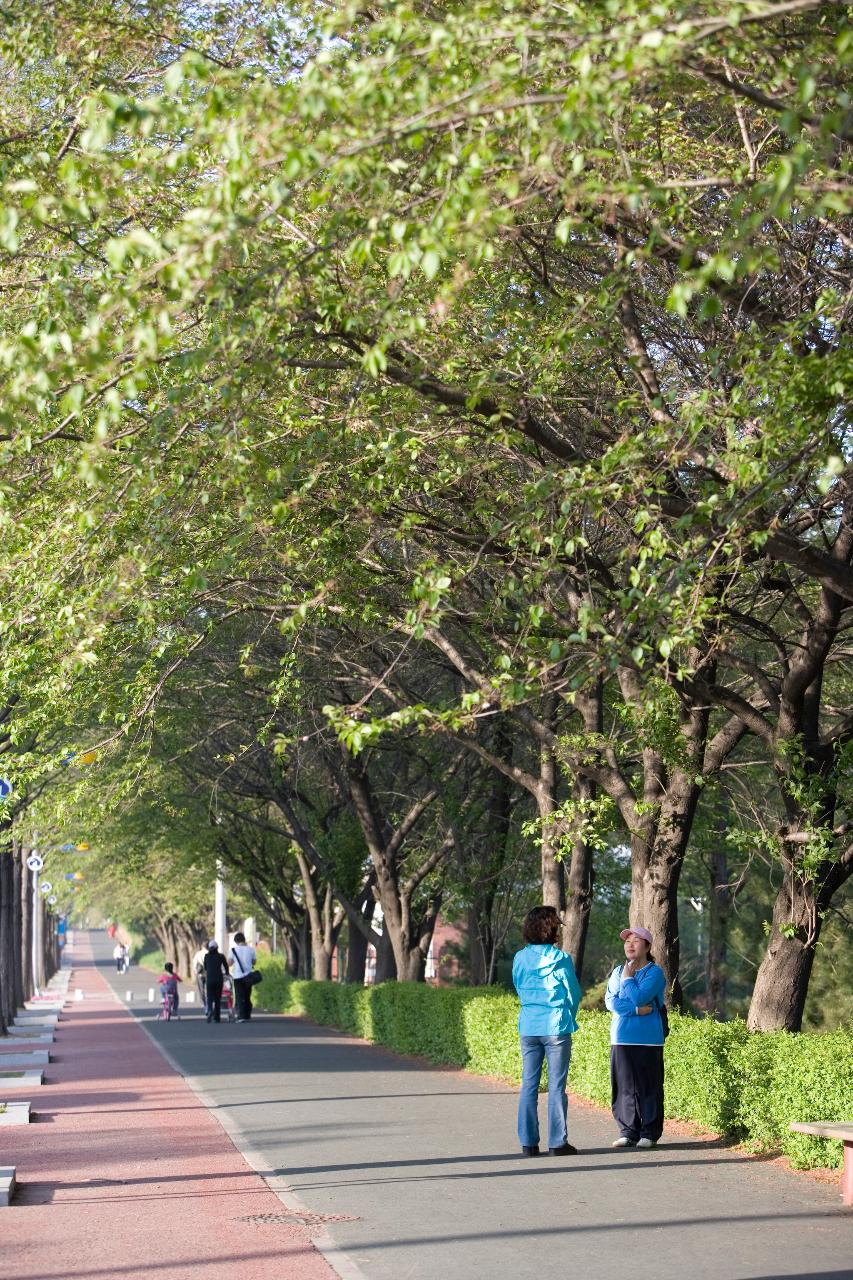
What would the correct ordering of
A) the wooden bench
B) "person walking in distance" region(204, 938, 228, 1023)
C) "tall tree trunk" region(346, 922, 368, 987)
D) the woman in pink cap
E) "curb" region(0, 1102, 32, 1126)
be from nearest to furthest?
the wooden bench
the woman in pink cap
"curb" region(0, 1102, 32, 1126)
"person walking in distance" region(204, 938, 228, 1023)
"tall tree trunk" region(346, 922, 368, 987)

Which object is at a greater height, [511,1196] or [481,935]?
[511,1196]

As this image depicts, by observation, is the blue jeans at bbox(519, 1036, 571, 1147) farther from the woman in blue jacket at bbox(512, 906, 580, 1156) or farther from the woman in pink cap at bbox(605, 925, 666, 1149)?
the woman in pink cap at bbox(605, 925, 666, 1149)

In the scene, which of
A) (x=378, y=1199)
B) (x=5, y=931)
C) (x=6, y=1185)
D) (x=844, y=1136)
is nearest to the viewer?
→ (x=844, y=1136)

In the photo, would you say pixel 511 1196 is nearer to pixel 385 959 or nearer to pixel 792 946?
pixel 792 946

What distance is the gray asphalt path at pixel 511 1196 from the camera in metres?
7.68

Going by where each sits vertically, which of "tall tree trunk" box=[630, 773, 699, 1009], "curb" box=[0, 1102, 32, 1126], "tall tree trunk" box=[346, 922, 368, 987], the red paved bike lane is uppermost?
"tall tree trunk" box=[630, 773, 699, 1009]

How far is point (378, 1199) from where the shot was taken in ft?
31.2

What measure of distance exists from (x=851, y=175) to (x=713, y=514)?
84.1 inches


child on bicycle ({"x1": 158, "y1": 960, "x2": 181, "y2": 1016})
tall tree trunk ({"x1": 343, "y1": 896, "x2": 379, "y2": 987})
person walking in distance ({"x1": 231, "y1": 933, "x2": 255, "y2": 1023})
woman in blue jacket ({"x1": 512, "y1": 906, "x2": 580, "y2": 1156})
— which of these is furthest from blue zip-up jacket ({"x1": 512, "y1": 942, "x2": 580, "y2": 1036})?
child on bicycle ({"x1": 158, "y1": 960, "x2": 181, "y2": 1016})

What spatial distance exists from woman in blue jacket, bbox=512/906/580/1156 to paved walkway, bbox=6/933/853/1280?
244 mm

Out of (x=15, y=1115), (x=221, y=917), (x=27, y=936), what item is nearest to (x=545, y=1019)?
(x=15, y=1115)

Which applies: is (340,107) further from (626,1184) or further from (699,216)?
(626,1184)

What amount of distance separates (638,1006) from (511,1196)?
7.99ft

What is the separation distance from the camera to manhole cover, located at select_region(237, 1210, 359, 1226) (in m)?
8.80
